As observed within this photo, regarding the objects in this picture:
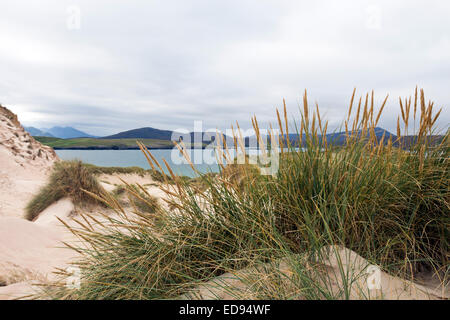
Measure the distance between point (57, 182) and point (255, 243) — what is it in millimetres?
7900

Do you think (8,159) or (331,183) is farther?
(8,159)

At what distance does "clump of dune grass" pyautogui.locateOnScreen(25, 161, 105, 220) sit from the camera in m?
7.81

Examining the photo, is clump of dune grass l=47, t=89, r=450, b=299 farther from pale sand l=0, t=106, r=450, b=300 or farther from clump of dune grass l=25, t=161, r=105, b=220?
clump of dune grass l=25, t=161, r=105, b=220

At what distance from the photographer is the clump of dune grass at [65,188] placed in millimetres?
7809

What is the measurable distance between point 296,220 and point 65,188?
772cm

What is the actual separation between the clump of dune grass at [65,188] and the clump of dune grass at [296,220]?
6139mm

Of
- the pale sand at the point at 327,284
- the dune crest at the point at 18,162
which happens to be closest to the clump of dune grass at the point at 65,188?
→ the dune crest at the point at 18,162

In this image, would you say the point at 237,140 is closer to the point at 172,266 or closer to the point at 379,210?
the point at 172,266

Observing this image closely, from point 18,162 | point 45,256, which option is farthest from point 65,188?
point 18,162

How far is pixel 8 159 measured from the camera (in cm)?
1416

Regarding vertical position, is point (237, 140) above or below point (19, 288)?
above

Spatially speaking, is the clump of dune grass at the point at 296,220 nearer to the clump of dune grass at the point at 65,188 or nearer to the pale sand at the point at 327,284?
the pale sand at the point at 327,284
